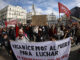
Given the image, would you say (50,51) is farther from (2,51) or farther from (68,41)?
(2,51)

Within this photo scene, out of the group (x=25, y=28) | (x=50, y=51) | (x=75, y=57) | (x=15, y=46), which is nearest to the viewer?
(x=50, y=51)

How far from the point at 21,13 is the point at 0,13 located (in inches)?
778

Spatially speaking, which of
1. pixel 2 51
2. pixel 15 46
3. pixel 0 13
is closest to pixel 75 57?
pixel 15 46

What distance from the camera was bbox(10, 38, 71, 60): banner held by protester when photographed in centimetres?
325

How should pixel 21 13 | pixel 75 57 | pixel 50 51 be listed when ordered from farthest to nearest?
pixel 21 13
pixel 75 57
pixel 50 51

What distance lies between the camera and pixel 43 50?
328 cm

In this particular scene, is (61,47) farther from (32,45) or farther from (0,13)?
(0,13)

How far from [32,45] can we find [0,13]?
3829 inches

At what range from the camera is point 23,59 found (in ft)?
11.1

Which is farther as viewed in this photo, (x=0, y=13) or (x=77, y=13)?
(x=0, y=13)

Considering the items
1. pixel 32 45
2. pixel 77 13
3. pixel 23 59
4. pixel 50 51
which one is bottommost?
pixel 23 59

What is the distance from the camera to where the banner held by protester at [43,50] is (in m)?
3.25

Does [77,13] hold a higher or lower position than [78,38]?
higher

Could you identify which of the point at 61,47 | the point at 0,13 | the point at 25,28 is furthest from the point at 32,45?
the point at 0,13
